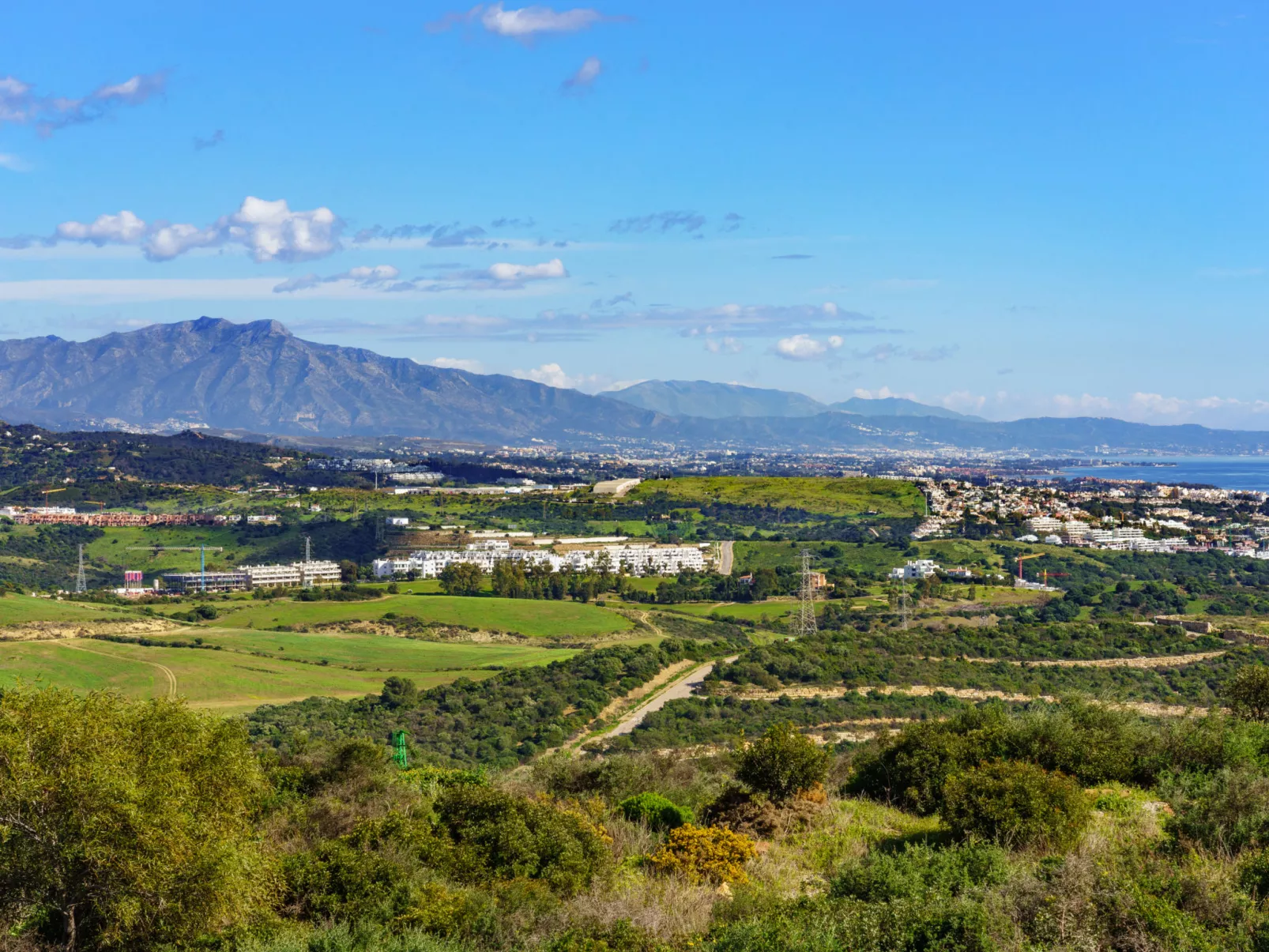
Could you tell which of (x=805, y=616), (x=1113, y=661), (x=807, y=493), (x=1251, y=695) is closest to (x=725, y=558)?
(x=805, y=616)

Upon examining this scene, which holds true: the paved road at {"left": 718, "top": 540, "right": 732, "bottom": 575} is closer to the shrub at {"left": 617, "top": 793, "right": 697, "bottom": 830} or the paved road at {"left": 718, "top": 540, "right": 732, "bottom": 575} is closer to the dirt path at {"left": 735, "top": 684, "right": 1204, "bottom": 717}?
the dirt path at {"left": 735, "top": 684, "right": 1204, "bottom": 717}

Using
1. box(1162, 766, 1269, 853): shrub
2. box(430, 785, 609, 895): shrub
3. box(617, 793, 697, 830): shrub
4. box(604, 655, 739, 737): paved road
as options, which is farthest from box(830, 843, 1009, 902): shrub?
box(604, 655, 739, 737): paved road

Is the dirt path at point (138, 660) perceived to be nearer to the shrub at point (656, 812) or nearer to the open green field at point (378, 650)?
the open green field at point (378, 650)

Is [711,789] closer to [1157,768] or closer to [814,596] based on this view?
[1157,768]

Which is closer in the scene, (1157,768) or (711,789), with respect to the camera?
(1157,768)

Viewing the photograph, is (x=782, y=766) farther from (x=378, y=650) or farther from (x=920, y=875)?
(x=378, y=650)

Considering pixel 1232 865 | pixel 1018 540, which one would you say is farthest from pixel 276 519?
pixel 1232 865

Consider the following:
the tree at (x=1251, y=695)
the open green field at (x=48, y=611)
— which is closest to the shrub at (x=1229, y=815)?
the tree at (x=1251, y=695)
